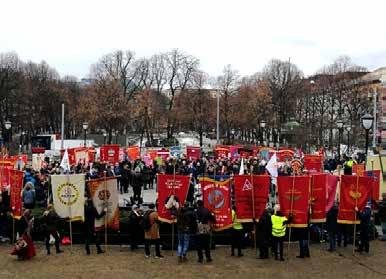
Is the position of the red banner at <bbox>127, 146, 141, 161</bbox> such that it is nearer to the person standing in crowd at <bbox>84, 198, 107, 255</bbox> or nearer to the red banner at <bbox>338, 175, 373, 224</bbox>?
the person standing in crowd at <bbox>84, 198, 107, 255</bbox>

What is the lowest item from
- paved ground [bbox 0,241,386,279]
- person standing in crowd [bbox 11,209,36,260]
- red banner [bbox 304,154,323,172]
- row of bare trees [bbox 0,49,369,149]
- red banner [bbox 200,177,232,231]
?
paved ground [bbox 0,241,386,279]

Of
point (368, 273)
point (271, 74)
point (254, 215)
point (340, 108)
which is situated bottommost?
point (368, 273)

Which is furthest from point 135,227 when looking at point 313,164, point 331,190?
point 313,164

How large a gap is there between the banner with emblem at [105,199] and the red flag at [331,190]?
22.7 ft

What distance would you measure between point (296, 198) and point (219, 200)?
2.41m

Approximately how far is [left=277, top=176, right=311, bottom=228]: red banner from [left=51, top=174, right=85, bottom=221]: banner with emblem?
637cm

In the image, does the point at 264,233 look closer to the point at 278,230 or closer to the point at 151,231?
the point at 278,230

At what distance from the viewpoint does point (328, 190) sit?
60.5 feet

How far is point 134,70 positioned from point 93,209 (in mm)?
82067

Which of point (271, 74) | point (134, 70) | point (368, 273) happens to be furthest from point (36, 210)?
point (134, 70)

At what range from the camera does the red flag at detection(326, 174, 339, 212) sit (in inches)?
725

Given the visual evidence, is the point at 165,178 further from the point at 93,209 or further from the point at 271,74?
the point at 271,74

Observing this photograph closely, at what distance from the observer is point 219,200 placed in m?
17.9

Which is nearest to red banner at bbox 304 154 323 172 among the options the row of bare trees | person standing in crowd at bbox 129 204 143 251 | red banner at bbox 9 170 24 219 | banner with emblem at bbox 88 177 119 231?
person standing in crowd at bbox 129 204 143 251
